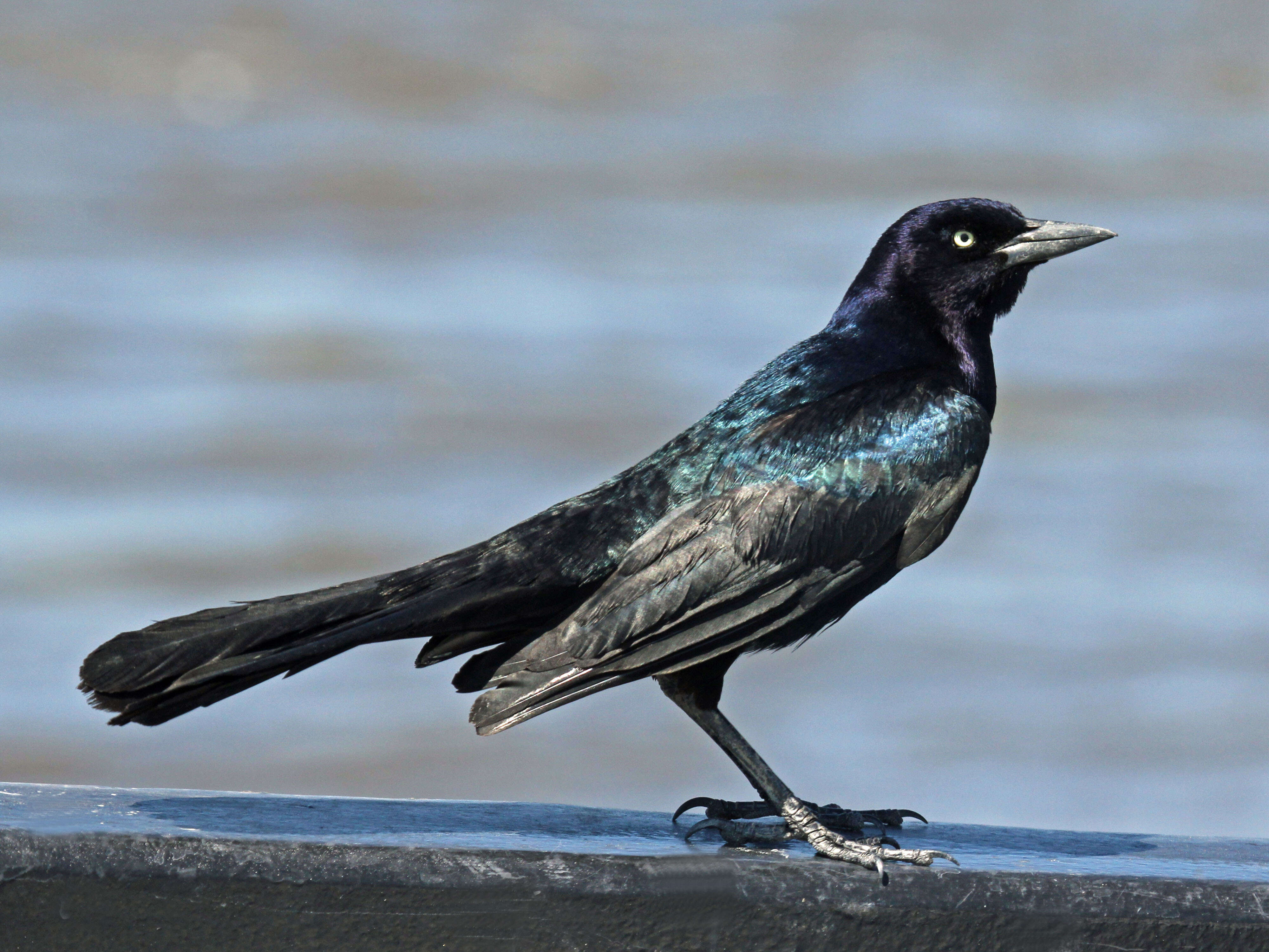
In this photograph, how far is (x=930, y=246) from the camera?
5.00 m

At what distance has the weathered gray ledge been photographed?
278 cm

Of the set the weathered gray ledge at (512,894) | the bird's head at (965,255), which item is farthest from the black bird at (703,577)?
the weathered gray ledge at (512,894)

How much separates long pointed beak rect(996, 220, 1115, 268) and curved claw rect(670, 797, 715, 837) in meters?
1.90

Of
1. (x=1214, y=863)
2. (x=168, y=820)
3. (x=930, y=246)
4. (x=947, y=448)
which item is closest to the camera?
(x=168, y=820)

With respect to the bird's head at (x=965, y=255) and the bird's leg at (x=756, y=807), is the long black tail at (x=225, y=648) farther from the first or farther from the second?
the bird's head at (x=965, y=255)

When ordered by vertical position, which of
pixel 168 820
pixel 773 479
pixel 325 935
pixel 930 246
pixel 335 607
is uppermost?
pixel 930 246

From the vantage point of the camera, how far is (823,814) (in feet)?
14.0

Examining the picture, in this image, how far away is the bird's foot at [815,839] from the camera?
3311 mm

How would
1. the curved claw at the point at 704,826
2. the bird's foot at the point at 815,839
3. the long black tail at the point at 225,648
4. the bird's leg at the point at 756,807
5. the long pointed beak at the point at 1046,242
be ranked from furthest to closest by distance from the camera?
the long pointed beak at the point at 1046,242 < the curved claw at the point at 704,826 < the bird's leg at the point at 756,807 < the long black tail at the point at 225,648 < the bird's foot at the point at 815,839

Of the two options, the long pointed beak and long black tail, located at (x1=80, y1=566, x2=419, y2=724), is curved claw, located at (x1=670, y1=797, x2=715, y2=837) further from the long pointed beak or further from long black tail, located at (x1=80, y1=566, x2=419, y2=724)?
the long pointed beak

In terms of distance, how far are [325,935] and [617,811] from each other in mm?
1293

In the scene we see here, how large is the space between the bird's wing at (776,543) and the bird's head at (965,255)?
0.47 m

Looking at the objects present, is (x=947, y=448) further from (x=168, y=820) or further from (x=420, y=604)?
(x=168, y=820)

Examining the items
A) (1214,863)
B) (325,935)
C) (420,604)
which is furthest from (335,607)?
(1214,863)
